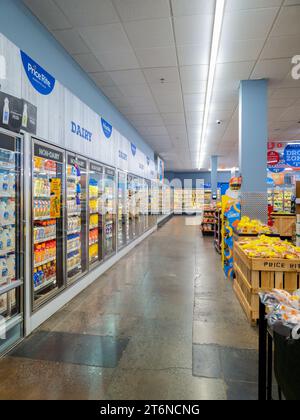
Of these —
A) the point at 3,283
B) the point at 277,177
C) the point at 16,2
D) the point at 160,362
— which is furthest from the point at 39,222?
the point at 277,177

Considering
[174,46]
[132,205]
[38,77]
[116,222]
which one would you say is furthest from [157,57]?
[132,205]

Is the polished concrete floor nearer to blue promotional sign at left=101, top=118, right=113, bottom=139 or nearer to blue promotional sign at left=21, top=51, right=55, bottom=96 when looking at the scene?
blue promotional sign at left=21, top=51, right=55, bottom=96

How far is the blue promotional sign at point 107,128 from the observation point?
582 cm

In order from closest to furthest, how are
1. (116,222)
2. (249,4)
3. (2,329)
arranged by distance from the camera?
(2,329)
(249,4)
(116,222)

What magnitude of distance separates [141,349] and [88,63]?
450 cm

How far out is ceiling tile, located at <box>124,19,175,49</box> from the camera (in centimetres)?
354

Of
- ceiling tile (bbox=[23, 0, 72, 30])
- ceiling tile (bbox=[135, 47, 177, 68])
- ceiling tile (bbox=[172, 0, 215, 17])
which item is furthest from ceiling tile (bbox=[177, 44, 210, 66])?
ceiling tile (bbox=[23, 0, 72, 30])

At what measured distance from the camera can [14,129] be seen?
2.84 meters

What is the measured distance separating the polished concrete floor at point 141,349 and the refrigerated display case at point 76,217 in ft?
1.57

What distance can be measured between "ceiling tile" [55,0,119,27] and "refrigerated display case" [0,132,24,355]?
5.84ft

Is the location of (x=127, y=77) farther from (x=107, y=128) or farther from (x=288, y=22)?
(x=288, y=22)

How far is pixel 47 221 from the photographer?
12.6ft

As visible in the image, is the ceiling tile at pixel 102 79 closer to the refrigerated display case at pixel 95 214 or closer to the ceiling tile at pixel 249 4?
the refrigerated display case at pixel 95 214
